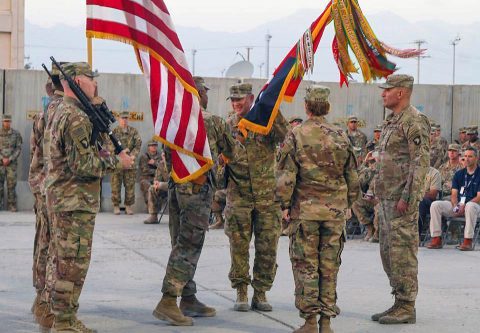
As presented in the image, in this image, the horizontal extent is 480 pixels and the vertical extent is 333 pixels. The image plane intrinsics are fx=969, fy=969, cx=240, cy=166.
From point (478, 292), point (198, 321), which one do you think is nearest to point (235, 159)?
point (198, 321)

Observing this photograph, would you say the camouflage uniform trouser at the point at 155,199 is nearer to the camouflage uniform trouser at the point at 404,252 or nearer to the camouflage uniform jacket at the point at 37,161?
the camouflage uniform jacket at the point at 37,161

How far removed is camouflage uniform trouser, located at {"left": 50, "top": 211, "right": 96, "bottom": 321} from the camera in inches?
294

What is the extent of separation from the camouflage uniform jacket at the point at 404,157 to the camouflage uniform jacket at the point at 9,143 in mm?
12161

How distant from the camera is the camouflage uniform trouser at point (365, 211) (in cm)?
1527

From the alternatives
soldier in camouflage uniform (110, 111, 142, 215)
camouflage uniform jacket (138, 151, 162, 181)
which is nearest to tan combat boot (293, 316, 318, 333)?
soldier in camouflage uniform (110, 111, 142, 215)

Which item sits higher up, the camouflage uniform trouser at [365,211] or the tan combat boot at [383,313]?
the camouflage uniform trouser at [365,211]

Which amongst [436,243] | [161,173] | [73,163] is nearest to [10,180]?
[161,173]

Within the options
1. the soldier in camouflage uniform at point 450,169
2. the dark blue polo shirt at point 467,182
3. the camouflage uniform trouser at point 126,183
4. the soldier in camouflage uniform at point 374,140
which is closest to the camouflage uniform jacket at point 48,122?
the dark blue polo shirt at point 467,182

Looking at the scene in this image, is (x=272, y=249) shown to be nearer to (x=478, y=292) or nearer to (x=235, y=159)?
(x=235, y=159)

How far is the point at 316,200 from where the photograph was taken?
7.84 metres

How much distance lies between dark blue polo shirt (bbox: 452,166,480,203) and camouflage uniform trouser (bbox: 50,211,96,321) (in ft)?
27.2

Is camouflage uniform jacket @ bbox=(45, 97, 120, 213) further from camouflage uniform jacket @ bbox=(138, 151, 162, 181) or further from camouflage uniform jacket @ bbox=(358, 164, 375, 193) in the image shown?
camouflage uniform jacket @ bbox=(138, 151, 162, 181)

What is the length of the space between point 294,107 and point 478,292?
1104 centimetres

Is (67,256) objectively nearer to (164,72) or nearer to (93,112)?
(93,112)
